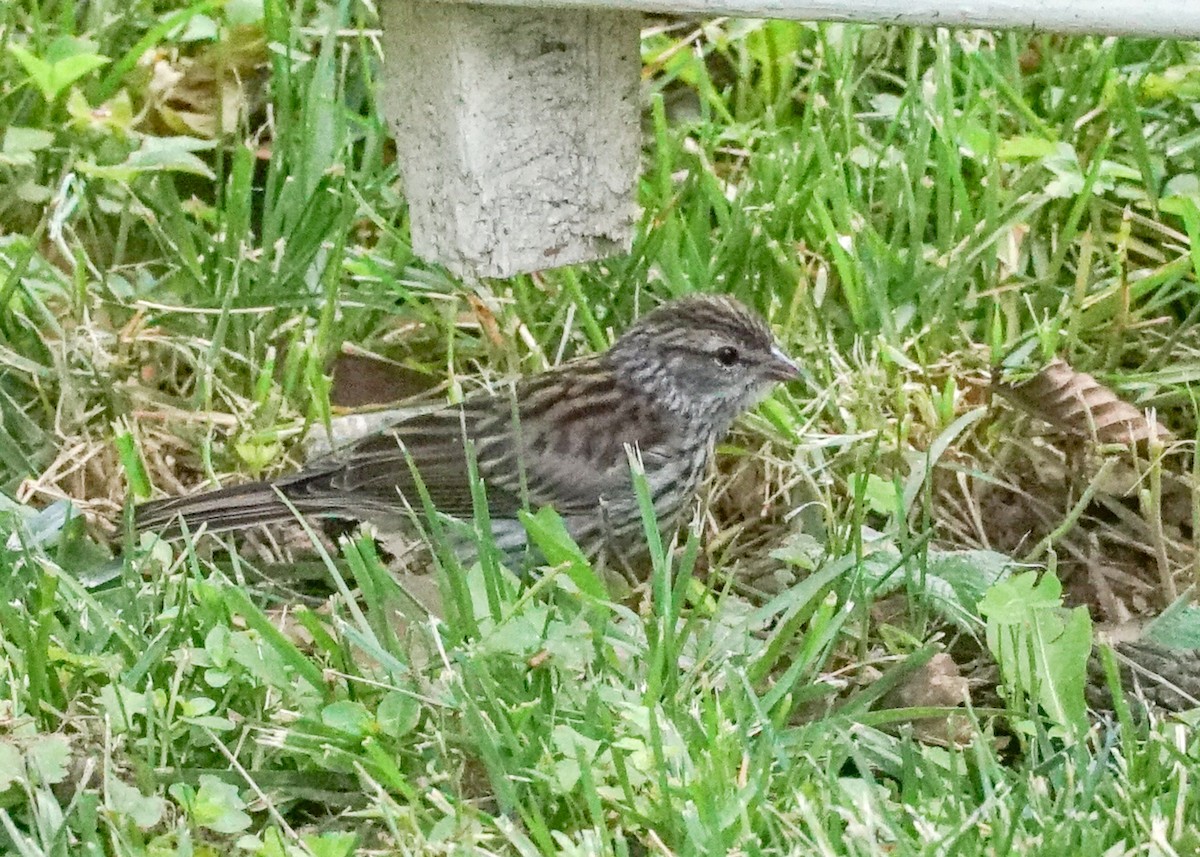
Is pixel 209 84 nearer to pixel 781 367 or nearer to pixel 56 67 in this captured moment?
pixel 56 67

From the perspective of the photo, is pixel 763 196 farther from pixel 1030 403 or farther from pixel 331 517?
pixel 331 517

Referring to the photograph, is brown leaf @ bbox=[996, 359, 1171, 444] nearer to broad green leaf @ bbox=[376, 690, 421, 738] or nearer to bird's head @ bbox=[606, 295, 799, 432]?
bird's head @ bbox=[606, 295, 799, 432]

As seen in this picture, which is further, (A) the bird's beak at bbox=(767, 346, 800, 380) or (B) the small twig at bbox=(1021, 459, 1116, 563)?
(A) the bird's beak at bbox=(767, 346, 800, 380)

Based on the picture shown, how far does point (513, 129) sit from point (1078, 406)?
136cm

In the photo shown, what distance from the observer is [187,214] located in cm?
496

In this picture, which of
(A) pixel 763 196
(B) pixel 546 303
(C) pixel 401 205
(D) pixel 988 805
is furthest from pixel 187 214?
(D) pixel 988 805

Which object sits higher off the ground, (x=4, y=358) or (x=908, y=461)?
(x=4, y=358)

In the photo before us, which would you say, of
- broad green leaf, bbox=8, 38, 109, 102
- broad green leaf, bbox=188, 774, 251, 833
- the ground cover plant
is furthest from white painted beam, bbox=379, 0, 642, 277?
broad green leaf, bbox=188, 774, 251, 833

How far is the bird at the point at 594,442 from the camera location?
4.23 meters

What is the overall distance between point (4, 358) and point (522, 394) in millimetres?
1178

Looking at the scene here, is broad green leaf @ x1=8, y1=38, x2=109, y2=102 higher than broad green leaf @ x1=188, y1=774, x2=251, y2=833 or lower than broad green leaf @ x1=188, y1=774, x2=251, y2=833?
higher

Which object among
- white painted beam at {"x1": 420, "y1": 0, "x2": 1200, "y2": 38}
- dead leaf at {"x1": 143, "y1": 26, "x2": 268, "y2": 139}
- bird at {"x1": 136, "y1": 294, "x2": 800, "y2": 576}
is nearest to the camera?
white painted beam at {"x1": 420, "y1": 0, "x2": 1200, "y2": 38}

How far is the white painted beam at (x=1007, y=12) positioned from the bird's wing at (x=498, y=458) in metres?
1.13

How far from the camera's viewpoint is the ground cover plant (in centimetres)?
300
